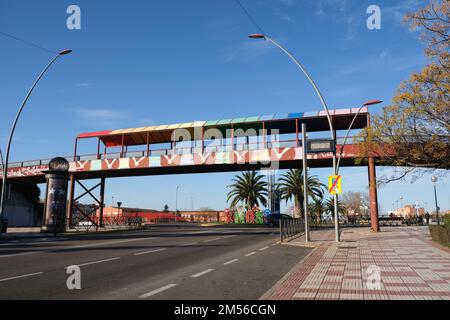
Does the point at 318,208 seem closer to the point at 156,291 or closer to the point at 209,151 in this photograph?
the point at 209,151

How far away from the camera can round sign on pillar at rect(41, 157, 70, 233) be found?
28109mm

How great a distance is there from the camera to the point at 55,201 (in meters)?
28.1

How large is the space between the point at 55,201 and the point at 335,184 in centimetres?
2092

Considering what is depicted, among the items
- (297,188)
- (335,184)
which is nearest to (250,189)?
(297,188)

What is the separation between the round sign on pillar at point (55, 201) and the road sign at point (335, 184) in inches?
804

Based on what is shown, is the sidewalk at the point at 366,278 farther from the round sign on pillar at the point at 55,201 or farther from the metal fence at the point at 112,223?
the metal fence at the point at 112,223

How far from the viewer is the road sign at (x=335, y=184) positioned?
1731cm

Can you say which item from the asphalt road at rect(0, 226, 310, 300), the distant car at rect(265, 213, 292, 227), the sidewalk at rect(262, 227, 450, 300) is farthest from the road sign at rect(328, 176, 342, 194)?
the distant car at rect(265, 213, 292, 227)

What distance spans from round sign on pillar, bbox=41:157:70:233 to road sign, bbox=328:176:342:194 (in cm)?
2041

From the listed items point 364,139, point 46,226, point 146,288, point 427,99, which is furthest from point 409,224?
point 146,288

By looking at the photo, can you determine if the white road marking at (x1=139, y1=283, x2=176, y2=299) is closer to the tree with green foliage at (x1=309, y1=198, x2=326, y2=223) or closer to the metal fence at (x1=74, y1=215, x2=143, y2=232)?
the metal fence at (x1=74, y1=215, x2=143, y2=232)

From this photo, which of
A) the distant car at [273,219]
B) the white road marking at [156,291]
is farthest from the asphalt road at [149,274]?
the distant car at [273,219]
